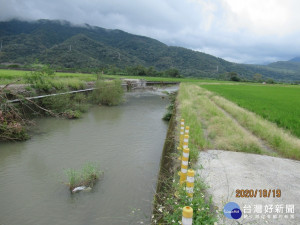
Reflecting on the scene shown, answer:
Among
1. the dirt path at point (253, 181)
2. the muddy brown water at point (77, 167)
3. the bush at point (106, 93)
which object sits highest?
the bush at point (106, 93)

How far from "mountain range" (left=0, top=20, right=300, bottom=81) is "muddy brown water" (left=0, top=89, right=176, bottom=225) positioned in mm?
37601

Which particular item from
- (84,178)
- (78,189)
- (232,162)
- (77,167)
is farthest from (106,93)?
(232,162)

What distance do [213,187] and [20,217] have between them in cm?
386

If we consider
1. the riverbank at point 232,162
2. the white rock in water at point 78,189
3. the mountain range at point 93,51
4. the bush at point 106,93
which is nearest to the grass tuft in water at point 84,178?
the white rock in water at point 78,189

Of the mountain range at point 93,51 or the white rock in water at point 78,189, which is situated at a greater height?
the mountain range at point 93,51

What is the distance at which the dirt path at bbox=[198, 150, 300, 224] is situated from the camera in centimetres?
322

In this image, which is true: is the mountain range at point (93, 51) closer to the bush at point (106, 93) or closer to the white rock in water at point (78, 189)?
the bush at point (106, 93)

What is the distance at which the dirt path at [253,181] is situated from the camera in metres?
3.22

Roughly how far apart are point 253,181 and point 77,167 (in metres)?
4.78

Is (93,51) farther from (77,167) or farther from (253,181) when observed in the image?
(253,181)

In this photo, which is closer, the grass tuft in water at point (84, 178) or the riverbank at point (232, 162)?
the riverbank at point (232, 162)

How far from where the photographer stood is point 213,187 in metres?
3.90

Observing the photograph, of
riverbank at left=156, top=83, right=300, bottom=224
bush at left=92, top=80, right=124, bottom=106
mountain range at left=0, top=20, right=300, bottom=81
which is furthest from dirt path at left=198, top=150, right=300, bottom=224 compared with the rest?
mountain range at left=0, top=20, right=300, bottom=81

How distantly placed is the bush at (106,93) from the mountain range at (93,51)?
28.7 meters
